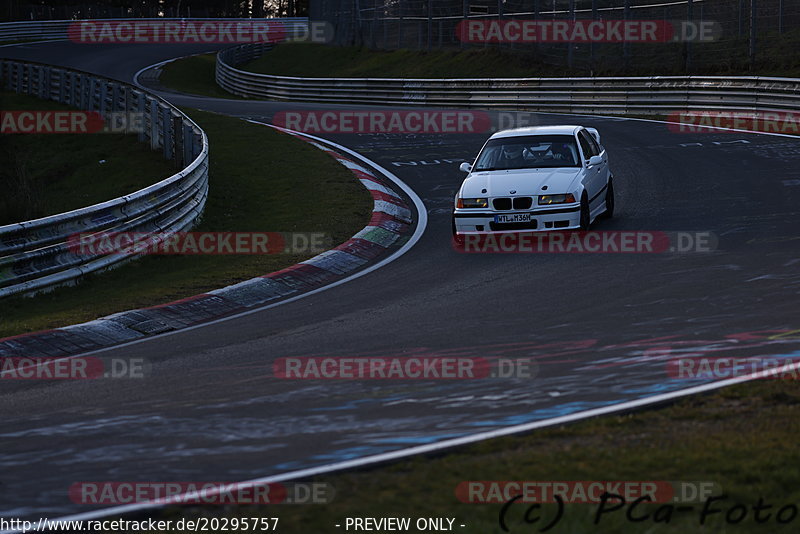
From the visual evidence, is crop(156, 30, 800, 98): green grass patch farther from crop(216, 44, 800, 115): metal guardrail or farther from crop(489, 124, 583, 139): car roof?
crop(489, 124, 583, 139): car roof

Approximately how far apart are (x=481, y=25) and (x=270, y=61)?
2161 centimetres

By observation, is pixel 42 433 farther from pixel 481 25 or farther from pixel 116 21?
pixel 116 21

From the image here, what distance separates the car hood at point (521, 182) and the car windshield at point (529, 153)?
0.28m

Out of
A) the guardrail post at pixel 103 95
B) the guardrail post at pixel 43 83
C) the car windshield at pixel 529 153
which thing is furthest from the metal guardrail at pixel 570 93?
the guardrail post at pixel 103 95

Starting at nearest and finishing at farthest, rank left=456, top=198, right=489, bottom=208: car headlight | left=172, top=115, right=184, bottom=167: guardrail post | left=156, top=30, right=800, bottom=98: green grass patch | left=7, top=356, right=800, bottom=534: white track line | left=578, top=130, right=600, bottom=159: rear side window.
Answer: left=7, top=356, right=800, bottom=534: white track line < left=456, top=198, right=489, bottom=208: car headlight < left=578, top=130, right=600, bottom=159: rear side window < left=172, top=115, right=184, bottom=167: guardrail post < left=156, top=30, right=800, bottom=98: green grass patch

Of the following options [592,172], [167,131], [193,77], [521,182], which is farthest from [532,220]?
[193,77]

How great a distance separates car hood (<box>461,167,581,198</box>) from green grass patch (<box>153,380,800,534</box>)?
7.96 meters

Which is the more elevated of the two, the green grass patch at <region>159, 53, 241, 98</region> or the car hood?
the green grass patch at <region>159, 53, 241, 98</region>

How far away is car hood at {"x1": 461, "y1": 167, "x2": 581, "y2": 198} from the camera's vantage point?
1405 centimetres

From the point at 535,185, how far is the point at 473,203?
835mm

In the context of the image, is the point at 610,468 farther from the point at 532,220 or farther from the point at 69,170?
the point at 69,170

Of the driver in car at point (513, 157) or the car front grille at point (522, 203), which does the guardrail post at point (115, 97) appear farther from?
the car front grille at point (522, 203)

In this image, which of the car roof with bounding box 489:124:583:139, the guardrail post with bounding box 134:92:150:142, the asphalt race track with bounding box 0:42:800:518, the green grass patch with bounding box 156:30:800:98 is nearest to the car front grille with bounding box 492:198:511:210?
the asphalt race track with bounding box 0:42:800:518

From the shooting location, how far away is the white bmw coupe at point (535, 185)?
1395cm
